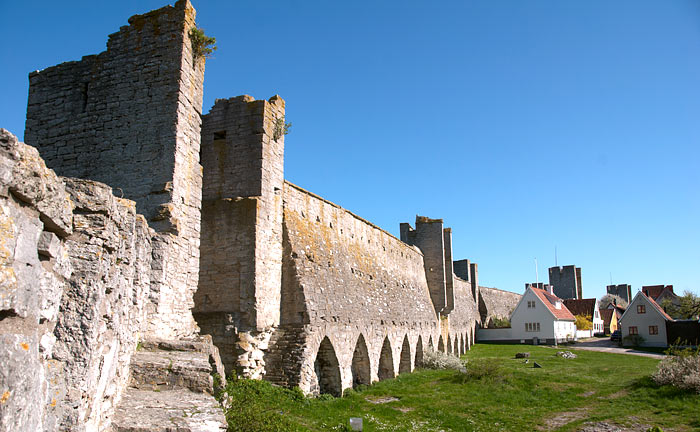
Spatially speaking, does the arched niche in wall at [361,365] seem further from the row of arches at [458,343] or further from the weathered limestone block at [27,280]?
the weathered limestone block at [27,280]

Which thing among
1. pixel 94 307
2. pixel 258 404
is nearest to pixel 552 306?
pixel 258 404

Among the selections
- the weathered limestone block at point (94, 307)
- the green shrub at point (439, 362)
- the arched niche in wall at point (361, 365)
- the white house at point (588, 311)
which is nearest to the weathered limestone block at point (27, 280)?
the weathered limestone block at point (94, 307)

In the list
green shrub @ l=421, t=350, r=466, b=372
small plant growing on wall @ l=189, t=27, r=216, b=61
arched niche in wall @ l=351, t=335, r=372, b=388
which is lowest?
green shrub @ l=421, t=350, r=466, b=372

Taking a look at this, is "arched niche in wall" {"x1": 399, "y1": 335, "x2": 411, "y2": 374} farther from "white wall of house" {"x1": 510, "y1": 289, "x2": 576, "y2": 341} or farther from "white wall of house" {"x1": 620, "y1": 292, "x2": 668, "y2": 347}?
"white wall of house" {"x1": 620, "y1": 292, "x2": 668, "y2": 347}

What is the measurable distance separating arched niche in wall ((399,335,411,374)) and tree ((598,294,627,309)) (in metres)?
57.2

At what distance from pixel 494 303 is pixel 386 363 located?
3498cm

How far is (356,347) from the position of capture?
19047mm

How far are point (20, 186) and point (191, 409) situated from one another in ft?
11.8

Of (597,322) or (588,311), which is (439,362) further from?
(597,322)

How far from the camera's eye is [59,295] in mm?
3852

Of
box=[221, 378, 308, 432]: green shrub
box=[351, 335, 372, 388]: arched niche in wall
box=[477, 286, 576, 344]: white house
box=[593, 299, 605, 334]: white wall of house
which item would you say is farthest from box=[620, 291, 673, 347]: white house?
box=[221, 378, 308, 432]: green shrub

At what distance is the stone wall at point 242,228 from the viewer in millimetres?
13039

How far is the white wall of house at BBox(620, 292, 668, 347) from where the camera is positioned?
40.9m

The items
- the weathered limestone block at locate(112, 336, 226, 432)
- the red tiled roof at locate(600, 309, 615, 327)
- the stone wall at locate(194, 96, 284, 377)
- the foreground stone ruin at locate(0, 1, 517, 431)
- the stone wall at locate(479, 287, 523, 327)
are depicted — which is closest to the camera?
the foreground stone ruin at locate(0, 1, 517, 431)
